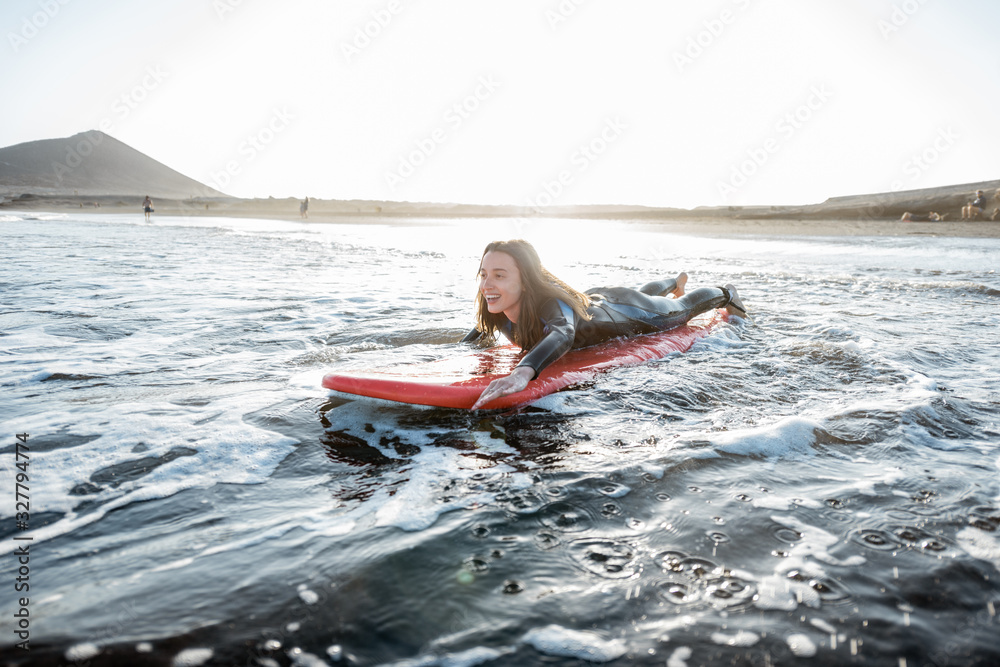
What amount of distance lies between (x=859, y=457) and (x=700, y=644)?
6.11ft

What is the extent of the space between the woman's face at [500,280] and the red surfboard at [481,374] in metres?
0.48

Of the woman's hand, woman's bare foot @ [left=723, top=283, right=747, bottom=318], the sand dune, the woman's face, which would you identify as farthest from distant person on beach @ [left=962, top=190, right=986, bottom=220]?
the woman's hand

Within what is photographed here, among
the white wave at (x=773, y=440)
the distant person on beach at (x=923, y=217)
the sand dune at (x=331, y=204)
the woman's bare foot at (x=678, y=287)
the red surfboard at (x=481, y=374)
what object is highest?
the sand dune at (x=331, y=204)

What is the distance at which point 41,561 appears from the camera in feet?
6.93

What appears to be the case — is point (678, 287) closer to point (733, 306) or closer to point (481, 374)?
point (733, 306)

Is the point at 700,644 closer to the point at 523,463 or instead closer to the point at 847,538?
the point at 847,538

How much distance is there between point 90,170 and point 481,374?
141318mm

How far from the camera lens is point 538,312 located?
14.6 ft

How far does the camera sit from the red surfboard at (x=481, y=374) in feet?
11.9

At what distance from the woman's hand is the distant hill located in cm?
10885

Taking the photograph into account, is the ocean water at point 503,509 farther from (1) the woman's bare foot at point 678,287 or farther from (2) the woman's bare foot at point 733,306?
(1) the woman's bare foot at point 678,287

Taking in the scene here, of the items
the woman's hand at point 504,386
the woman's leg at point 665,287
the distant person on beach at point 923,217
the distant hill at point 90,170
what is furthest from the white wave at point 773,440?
the distant hill at point 90,170

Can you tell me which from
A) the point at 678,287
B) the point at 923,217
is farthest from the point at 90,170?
the point at 678,287

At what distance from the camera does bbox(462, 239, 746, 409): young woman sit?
393 centimetres
